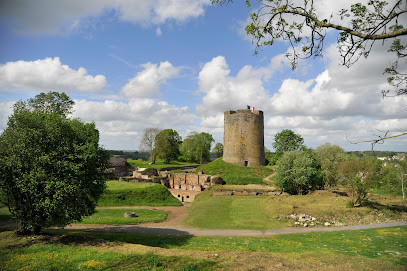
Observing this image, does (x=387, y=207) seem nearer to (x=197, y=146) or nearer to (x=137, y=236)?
(x=137, y=236)

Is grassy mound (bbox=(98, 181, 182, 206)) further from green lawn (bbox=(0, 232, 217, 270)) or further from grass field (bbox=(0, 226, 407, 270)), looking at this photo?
green lawn (bbox=(0, 232, 217, 270))

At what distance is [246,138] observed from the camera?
45.2 m

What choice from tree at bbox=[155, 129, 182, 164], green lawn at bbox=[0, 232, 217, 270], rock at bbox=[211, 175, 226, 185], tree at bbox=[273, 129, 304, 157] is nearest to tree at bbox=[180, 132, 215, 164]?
tree at bbox=[155, 129, 182, 164]

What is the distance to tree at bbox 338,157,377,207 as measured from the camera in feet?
77.1

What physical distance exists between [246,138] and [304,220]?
2525 cm

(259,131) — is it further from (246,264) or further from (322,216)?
(246,264)

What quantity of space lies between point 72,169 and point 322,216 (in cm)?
2023

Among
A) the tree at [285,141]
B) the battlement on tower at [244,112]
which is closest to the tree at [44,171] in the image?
the battlement on tower at [244,112]

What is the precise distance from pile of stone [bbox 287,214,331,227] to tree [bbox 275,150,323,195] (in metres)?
9.32

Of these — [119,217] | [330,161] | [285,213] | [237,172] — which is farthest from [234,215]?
[237,172]

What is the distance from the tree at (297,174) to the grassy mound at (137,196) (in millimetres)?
14719

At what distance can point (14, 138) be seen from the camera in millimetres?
13836

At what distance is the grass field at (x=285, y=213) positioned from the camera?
20781mm

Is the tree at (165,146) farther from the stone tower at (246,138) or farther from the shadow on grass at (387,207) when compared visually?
the shadow on grass at (387,207)
